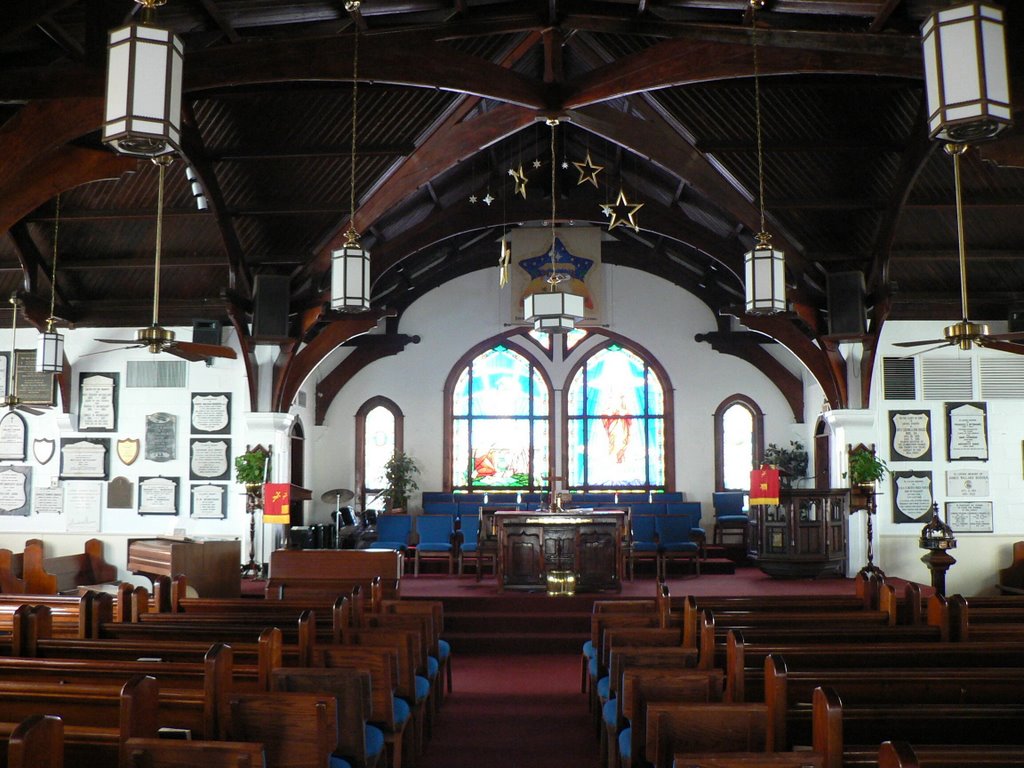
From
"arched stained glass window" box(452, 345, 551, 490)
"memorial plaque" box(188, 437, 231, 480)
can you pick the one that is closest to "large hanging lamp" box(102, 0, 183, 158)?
"memorial plaque" box(188, 437, 231, 480)

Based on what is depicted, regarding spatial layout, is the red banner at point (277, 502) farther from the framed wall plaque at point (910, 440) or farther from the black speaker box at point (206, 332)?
the framed wall plaque at point (910, 440)

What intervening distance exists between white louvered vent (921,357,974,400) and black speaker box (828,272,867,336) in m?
1.48

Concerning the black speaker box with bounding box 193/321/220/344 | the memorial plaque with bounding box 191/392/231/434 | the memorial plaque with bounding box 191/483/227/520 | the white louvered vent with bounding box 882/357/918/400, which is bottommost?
the memorial plaque with bounding box 191/483/227/520

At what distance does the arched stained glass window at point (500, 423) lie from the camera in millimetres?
14578

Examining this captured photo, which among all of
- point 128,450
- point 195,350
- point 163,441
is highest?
point 195,350

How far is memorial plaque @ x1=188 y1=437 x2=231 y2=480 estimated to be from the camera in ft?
37.5

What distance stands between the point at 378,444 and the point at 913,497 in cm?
770

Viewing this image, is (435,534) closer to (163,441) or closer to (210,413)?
(210,413)

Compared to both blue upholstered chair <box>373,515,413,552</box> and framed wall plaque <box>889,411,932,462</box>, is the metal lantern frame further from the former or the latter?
framed wall plaque <box>889,411,932,462</box>

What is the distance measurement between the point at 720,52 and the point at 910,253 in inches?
198

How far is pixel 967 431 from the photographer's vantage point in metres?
11.3

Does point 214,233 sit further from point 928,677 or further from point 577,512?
point 928,677

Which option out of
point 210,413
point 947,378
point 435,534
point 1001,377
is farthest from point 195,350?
point 1001,377

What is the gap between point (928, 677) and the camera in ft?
11.3
